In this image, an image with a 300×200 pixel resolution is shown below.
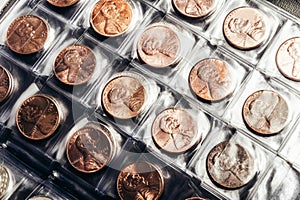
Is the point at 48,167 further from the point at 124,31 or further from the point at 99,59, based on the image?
the point at 124,31

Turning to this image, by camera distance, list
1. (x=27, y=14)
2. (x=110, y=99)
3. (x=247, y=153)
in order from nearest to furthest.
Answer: (x=247, y=153) → (x=110, y=99) → (x=27, y=14)

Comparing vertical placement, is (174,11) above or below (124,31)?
above

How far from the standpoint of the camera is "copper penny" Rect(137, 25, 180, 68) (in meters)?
1.83

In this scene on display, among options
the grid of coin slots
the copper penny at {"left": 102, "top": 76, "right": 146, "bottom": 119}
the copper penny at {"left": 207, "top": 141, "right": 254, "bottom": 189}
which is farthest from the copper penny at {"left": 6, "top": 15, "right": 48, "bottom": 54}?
the copper penny at {"left": 207, "top": 141, "right": 254, "bottom": 189}


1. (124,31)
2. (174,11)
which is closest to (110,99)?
(124,31)

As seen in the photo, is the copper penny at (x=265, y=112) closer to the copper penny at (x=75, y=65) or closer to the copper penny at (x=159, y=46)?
the copper penny at (x=159, y=46)

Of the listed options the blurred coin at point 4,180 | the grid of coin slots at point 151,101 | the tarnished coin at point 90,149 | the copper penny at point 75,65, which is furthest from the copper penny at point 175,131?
the blurred coin at point 4,180

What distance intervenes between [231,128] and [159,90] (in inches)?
11.1

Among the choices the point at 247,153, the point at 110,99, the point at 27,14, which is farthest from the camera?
the point at 27,14

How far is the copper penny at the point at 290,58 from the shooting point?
1.77m

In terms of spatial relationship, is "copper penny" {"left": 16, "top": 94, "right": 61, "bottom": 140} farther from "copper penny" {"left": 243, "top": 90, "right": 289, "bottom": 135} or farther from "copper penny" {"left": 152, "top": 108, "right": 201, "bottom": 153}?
"copper penny" {"left": 243, "top": 90, "right": 289, "bottom": 135}

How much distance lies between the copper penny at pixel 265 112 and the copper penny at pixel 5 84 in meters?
0.84

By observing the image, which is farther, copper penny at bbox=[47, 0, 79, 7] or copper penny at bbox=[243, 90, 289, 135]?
copper penny at bbox=[47, 0, 79, 7]

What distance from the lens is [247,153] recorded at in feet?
5.56
